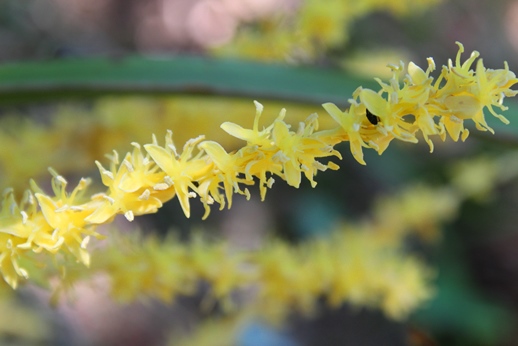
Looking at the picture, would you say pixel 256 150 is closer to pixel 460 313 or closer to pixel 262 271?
pixel 262 271

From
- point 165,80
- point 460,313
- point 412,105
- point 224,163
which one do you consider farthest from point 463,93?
point 460,313

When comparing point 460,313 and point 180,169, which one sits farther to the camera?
point 460,313

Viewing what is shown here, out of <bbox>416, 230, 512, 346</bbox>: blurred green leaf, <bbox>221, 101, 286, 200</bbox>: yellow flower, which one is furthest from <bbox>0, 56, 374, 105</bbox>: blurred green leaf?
<bbox>416, 230, 512, 346</bbox>: blurred green leaf

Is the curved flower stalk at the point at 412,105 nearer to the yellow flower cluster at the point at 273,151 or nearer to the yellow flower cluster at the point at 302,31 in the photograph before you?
the yellow flower cluster at the point at 273,151

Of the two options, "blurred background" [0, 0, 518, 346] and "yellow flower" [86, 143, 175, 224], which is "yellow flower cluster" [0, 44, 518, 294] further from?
"blurred background" [0, 0, 518, 346]

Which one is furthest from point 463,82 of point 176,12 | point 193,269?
point 176,12

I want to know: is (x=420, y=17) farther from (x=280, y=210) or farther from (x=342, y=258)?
(x=342, y=258)
